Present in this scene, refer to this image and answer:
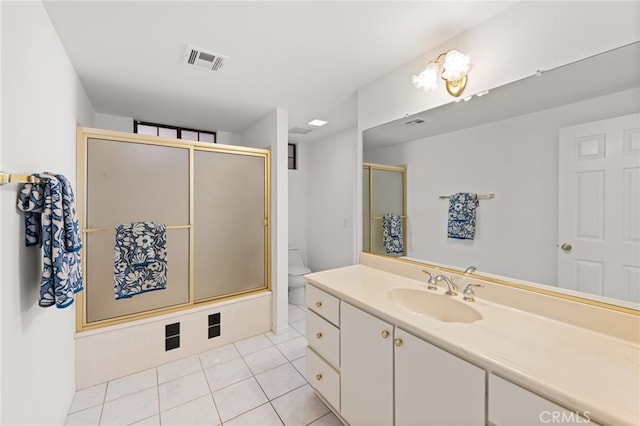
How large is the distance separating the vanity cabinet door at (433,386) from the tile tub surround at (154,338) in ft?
6.22

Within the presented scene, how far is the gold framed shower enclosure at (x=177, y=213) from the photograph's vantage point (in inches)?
80.5

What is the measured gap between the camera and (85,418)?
5.52ft

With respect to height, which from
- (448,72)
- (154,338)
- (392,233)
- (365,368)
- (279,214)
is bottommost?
(154,338)

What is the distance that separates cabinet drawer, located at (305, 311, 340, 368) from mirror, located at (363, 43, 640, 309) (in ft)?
2.41

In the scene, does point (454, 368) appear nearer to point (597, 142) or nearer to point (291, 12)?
point (597, 142)

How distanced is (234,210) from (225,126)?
126 cm

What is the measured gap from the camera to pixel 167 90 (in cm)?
227

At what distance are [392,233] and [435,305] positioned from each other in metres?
0.64

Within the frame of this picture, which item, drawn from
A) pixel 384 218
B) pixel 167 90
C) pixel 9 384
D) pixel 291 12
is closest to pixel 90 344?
pixel 9 384

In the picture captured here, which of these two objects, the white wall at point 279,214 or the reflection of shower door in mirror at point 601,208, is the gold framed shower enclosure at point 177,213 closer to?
the white wall at point 279,214

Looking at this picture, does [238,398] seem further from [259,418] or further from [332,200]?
[332,200]

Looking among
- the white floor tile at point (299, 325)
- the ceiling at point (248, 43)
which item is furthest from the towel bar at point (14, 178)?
the white floor tile at point (299, 325)

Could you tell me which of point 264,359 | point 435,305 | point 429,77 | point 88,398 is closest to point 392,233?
point 435,305

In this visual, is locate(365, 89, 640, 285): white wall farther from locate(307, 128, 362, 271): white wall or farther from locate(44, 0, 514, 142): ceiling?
locate(307, 128, 362, 271): white wall
